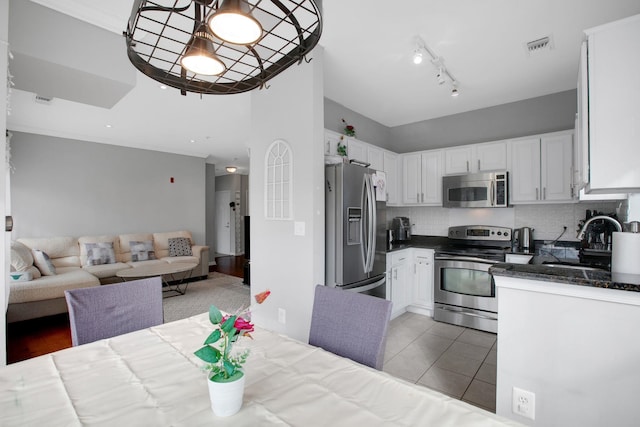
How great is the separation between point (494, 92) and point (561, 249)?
2.00 m

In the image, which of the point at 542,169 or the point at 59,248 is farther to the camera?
the point at 59,248

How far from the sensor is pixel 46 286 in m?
3.67

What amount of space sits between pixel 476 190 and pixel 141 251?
5.69 m

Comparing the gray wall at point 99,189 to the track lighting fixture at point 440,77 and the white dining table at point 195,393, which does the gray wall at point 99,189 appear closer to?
the white dining table at point 195,393

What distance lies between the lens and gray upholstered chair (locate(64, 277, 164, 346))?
4.90 feet

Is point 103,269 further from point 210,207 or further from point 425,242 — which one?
point 425,242

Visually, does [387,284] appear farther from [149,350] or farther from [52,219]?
[52,219]

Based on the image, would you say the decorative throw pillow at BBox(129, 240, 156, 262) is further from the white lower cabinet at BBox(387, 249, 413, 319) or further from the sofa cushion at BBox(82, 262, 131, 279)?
the white lower cabinet at BBox(387, 249, 413, 319)

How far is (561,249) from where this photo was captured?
347 centimetres

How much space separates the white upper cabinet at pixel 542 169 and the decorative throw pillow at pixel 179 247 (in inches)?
221

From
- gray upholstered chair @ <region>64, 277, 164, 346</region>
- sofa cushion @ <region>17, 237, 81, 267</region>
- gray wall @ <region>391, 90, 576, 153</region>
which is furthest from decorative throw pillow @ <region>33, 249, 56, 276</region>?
gray wall @ <region>391, 90, 576, 153</region>

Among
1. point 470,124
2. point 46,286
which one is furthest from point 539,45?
point 46,286

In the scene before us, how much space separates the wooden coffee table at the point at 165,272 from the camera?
14.2 feet

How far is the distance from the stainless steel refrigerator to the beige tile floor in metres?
0.62
